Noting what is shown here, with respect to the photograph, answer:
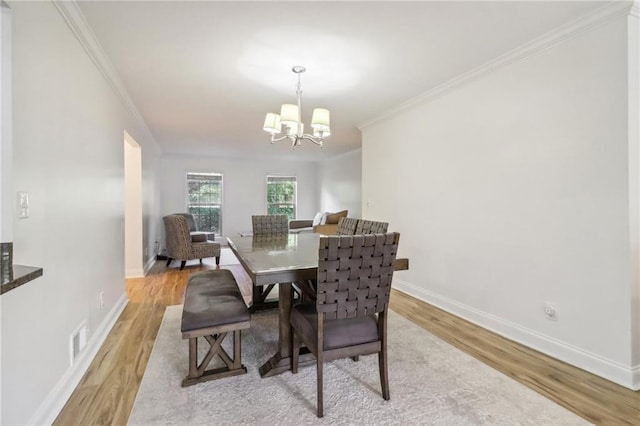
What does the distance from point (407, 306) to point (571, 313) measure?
1.49 metres

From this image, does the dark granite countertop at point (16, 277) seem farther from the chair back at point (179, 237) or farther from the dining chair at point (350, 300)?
the chair back at point (179, 237)

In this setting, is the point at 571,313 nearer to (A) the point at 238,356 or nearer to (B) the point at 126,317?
(A) the point at 238,356

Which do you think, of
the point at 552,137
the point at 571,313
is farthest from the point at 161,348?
the point at 552,137

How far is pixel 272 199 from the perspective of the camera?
8.88m

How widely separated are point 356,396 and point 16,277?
172 cm

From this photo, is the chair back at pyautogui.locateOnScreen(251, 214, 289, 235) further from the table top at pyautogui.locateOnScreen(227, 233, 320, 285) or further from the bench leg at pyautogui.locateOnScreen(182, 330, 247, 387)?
the bench leg at pyautogui.locateOnScreen(182, 330, 247, 387)

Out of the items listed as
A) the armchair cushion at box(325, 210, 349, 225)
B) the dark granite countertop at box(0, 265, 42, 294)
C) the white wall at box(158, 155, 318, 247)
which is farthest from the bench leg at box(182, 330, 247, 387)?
the white wall at box(158, 155, 318, 247)

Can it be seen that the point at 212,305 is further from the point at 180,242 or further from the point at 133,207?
the point at 180,242

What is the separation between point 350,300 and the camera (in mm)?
1688

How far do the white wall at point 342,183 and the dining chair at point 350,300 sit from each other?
536 cm

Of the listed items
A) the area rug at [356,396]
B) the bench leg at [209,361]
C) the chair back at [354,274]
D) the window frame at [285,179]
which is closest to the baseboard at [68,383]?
the area rug at [356,396]

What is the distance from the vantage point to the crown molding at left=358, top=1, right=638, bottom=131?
1.96 metres

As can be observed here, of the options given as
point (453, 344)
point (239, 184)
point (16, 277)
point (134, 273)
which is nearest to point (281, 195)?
point (239, 184)

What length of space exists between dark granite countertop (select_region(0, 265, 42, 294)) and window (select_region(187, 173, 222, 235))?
23.8ft
